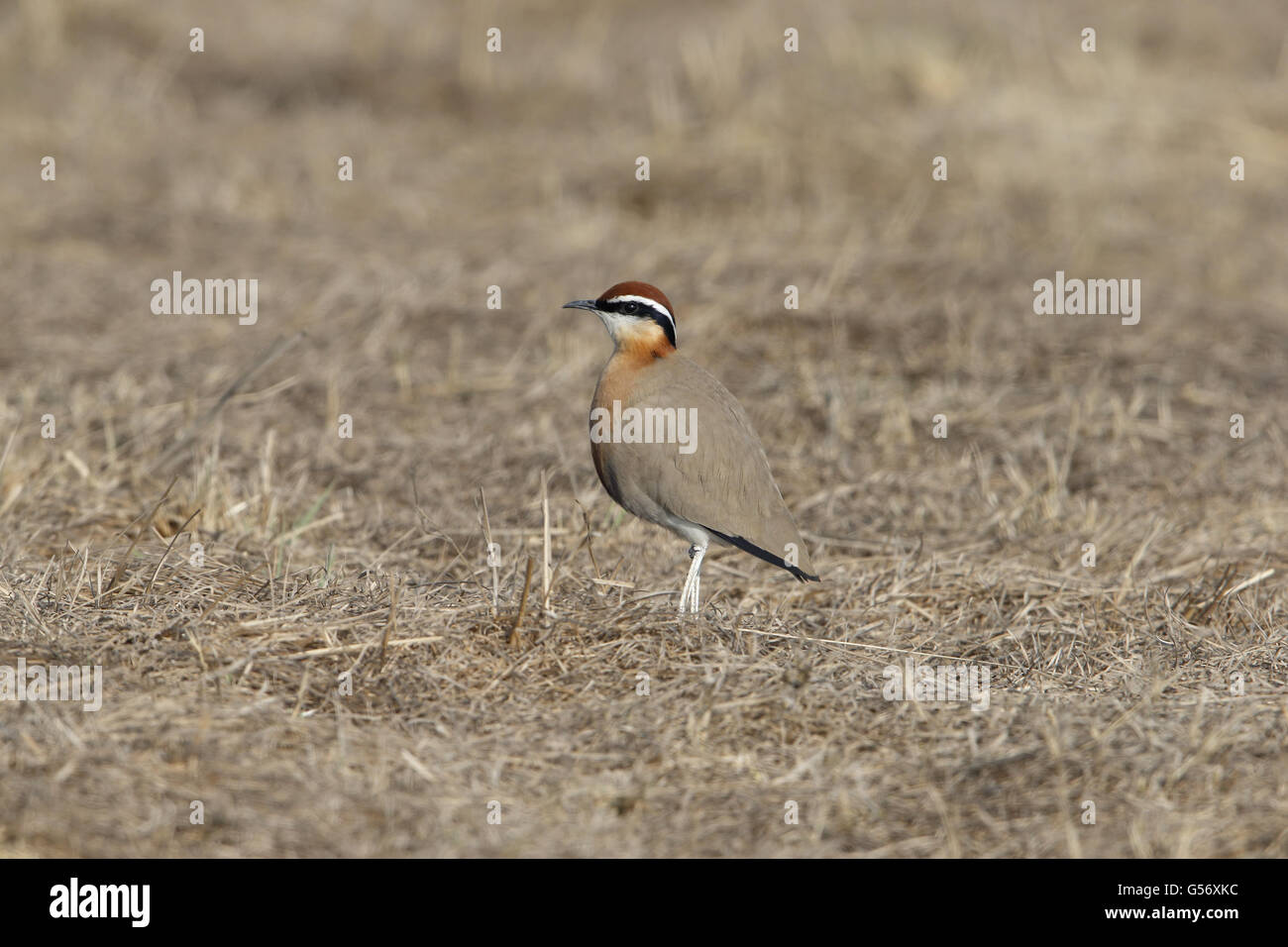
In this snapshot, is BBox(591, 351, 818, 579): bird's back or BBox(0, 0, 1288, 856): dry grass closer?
BBox(0, 0, 1288, 856): dry grass

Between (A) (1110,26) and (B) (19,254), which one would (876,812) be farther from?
(A) (1110,26)

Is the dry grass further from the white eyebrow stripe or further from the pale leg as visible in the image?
the white eyebrow stripe

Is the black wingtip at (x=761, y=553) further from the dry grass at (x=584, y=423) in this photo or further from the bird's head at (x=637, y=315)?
the bird's head at (x=637, y=315)

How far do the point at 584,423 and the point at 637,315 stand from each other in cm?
249

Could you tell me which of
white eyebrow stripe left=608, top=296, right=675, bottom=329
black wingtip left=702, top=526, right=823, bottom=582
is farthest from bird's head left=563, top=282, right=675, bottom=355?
black wingtip left=702, top=526, right=823, bottom=582

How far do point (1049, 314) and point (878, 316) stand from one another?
3.79 feet

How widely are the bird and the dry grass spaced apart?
0.32m

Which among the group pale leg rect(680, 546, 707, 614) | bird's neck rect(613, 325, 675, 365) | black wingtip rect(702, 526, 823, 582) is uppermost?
bird's neck rect(613, 325, 675, 365)

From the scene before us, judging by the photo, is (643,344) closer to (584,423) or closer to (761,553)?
(761,553)

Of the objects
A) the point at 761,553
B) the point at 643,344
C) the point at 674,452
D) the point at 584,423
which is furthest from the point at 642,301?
the point at 584,423

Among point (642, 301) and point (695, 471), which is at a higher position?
point (642, 301)

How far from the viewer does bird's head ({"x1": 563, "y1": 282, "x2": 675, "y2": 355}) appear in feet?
18.4

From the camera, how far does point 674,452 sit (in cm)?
548

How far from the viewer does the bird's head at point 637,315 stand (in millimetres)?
5594
